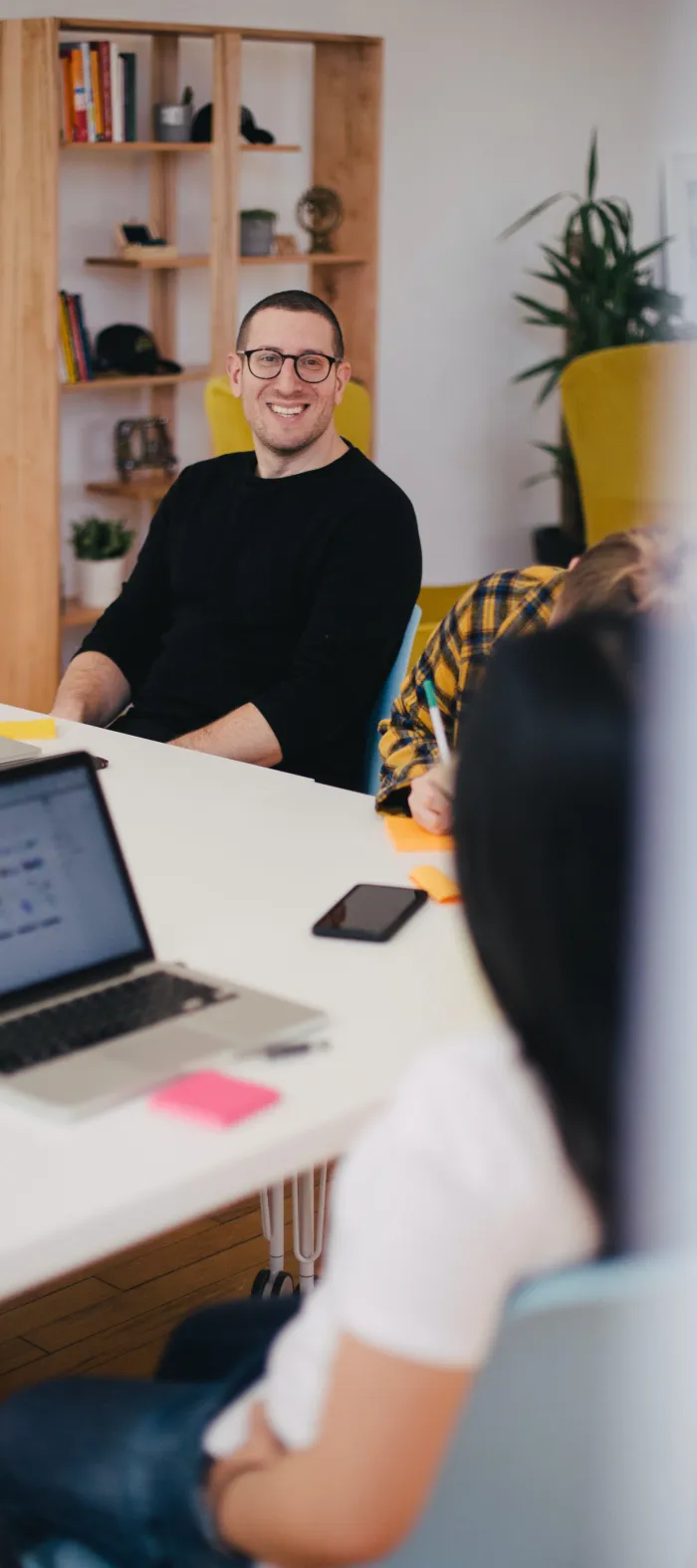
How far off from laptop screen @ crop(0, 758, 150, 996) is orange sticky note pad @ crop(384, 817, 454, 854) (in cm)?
48

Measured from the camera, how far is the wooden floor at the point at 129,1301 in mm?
2100

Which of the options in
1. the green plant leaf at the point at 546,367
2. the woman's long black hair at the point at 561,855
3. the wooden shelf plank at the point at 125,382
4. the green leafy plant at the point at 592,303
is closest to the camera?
the woman's long black hair at the point at 561,855

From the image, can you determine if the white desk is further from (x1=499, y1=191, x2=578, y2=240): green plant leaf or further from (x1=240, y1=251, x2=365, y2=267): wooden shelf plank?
(x1=499, y1=191, x2=578, y2=240): green plant leaf

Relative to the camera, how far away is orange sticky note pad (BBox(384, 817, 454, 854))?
1857 mm

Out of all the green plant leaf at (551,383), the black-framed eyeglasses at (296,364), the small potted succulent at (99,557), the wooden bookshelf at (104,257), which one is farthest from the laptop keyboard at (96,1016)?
the green plant leaf at (551,383)

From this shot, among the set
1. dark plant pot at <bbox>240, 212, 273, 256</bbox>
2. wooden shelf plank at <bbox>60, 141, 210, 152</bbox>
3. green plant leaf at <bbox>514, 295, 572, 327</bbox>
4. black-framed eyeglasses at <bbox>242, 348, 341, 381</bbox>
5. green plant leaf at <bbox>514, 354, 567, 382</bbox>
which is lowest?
green plant leaf at <bbox>514, 354, 567, 382</bbox>

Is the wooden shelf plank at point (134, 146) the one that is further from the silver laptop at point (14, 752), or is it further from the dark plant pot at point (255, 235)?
the silver laptop at point (14, 752)

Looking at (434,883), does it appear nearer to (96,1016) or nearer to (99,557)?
(96,1016)

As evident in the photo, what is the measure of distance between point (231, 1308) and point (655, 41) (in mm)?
5759

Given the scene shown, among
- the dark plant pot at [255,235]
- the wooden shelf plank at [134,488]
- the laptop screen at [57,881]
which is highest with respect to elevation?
the dark plant pot at [255,235]

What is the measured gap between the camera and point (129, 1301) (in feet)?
7.37

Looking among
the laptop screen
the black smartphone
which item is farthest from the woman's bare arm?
the black smartphone

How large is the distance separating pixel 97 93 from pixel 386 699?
93.3 inches

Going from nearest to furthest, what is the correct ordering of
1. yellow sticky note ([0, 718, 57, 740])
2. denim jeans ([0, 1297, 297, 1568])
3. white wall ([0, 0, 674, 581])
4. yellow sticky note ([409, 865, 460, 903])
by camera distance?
denim jeans ([0, 1297, 297, 1568]), yellow sticky note ([409, 865, 460, 903]), yellow sticky note ([0, 718, 57, 740]), white wall ([0, 0, 674, 581])
